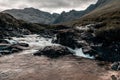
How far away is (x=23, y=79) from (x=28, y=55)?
31232mm

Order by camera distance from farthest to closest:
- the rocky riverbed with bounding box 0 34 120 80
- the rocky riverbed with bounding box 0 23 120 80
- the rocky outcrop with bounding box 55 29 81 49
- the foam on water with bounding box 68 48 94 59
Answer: the rocky outcrop with bounding box 55 29 81 49, the foam on water with bounding box 68 48 94 59, the rocky riverbed with bounding box 0 23 120 80, the rocky riverbed with bounding box 0 34 120 80

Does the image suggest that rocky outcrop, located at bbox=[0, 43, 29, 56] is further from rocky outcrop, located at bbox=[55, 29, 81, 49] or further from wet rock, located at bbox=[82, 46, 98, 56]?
wet rock, located at bbox=[82, 46, 98, 56]

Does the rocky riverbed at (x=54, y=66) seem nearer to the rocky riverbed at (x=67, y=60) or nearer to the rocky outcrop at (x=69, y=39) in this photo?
the rocky riverbed at (x=67, y=60)

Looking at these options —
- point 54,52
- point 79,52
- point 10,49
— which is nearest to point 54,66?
point 54,52

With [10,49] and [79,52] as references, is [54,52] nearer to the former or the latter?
[79,52]

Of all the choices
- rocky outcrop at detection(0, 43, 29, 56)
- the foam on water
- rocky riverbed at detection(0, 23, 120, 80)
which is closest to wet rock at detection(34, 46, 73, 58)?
rocky riverbed at detection(0, 23, 120, 80)

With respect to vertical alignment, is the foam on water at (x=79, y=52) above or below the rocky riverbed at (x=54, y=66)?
above

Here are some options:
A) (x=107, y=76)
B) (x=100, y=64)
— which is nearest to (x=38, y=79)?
(x=107, y=76)

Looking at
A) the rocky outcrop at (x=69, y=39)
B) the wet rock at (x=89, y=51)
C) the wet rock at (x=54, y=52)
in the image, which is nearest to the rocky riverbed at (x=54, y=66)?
the wet rock at (x=54, y=52)

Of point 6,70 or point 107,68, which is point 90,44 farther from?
point 6,70

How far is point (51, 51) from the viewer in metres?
94.4

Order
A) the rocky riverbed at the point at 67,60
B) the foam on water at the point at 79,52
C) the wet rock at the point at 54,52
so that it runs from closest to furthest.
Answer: the rocky riverbed at the point at 67,60 → the wet rock at the point at 54,52 → the foam on water at the point at 79,52

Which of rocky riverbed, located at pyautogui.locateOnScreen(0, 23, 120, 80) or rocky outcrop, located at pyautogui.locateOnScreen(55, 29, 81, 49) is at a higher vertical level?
rocky outcrop, located at pyautogui.locateOnScreen(55, 29, 81, 49)

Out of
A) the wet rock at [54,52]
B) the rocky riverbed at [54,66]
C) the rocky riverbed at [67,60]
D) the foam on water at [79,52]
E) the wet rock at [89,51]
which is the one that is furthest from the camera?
the foam on water at [79,52]
